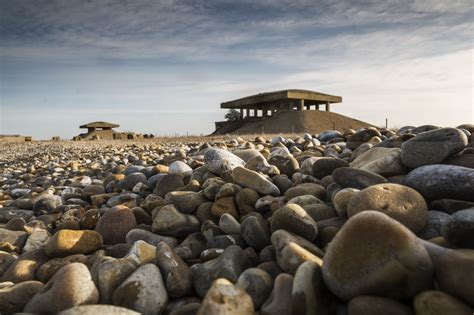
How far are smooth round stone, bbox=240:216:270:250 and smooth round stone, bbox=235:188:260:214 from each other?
476 millimetres

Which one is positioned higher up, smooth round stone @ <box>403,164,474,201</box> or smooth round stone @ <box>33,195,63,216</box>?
smooth round stone @ <box>403,164,474,201</box>

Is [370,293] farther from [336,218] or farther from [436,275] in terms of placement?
[336,218]

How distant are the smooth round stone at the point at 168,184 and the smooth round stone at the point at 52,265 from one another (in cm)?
154

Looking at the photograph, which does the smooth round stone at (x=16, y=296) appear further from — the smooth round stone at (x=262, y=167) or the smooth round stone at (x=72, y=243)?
the smooth round stone at (x=262, y=167)

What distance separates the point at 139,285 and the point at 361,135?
4.58 metres

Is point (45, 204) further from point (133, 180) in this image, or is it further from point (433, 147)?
point (433, 147)

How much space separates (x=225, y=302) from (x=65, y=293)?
98 cm

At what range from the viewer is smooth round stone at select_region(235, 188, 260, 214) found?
3.08 m

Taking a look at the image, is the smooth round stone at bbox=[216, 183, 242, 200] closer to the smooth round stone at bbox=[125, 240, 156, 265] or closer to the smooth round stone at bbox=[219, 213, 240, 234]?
the smooth round stone at bbox=[219, 213, 240, 234]

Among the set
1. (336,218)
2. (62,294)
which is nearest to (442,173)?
(336,218)

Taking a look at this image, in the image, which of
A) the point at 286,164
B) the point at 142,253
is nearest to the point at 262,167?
the point at 286,164

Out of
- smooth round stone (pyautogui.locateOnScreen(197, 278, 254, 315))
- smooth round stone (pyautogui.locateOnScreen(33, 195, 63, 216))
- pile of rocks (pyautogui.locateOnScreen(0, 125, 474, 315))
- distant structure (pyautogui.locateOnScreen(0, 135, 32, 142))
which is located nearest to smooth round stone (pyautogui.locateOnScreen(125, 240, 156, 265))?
pile of rocks (pyautogui.locateOnScreen(0, 125, 474, 315))

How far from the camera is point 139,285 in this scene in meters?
1.98

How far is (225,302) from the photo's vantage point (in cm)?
157
